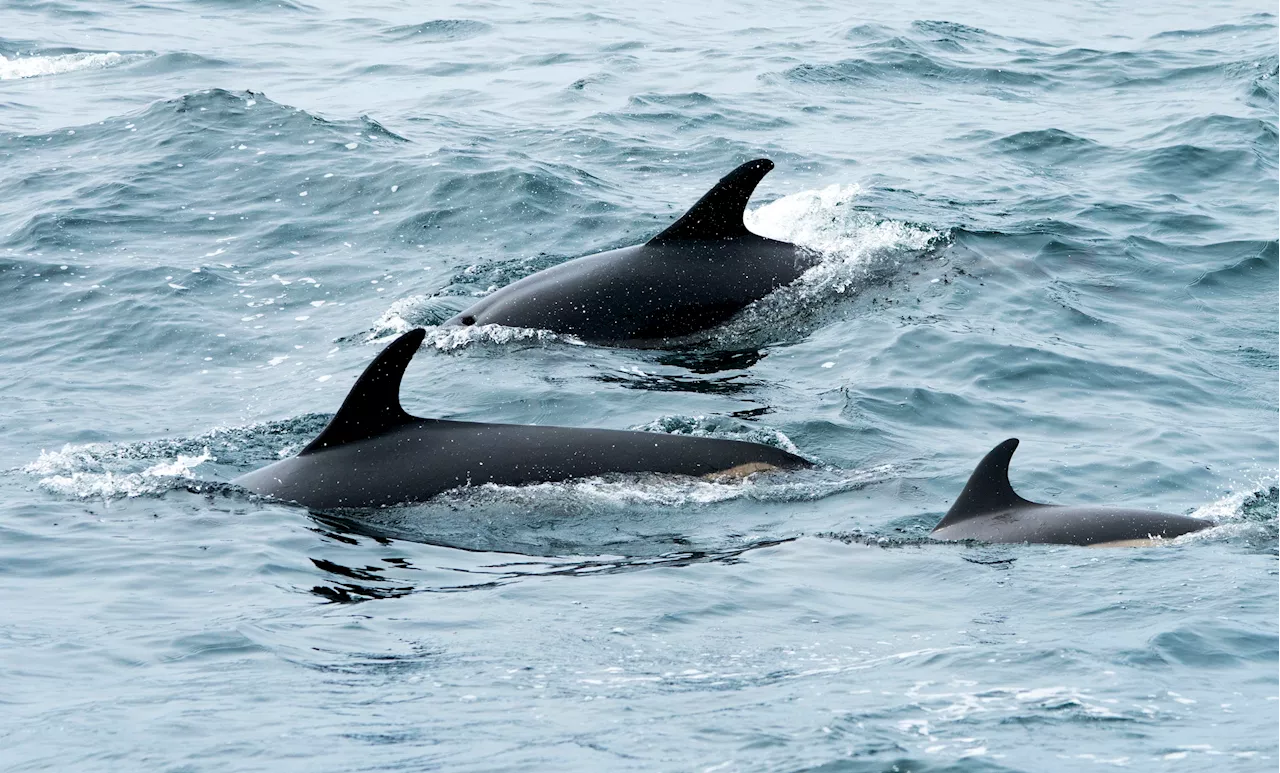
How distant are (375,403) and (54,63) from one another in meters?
20.0

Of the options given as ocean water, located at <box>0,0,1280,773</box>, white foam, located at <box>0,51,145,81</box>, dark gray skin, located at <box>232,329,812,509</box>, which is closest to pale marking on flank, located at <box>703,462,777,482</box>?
dark gray skin, located at <box>232,329,812,509</box>

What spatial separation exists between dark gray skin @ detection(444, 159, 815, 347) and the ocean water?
313 millimetres

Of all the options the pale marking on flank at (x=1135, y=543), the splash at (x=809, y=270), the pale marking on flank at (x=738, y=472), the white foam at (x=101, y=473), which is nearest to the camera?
the pale marking on flank at (x=1135, y=543)

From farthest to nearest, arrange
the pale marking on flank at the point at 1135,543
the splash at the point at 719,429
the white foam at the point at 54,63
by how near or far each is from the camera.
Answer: the white foam at the point at 54,63, the splash at the point at 719,429, the pale marking on flank at the point at 1135,543

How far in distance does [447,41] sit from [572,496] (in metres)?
22.7

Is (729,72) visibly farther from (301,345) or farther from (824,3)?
(301,345)

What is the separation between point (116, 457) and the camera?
11.3 metres

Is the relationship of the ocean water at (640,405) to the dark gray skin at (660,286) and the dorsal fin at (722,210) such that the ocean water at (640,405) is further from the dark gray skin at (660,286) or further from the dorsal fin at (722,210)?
the dorsal fin at (722,210)

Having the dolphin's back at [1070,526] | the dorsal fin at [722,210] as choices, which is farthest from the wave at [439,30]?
the dolphin's back at [1070,526]

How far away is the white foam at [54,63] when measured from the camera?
26406 mm

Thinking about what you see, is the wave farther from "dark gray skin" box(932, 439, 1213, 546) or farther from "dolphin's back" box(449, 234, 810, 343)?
"dark gray skin" box(932, 439, 1213, 546)

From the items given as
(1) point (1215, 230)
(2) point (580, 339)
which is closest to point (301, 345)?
(2) point (580, 339)

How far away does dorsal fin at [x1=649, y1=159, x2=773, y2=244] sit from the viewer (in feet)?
44.7

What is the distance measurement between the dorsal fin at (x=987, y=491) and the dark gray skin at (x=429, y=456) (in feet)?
4.96
